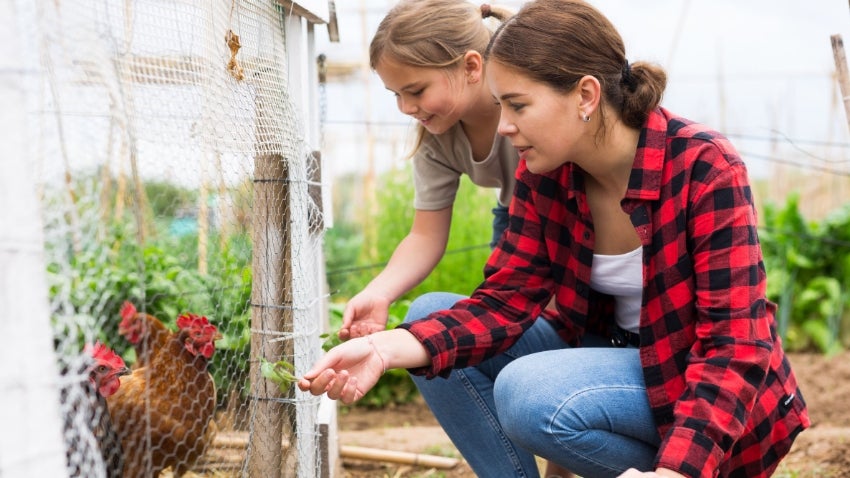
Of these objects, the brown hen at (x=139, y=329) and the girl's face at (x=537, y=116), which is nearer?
the girl's face at (x=537, y=116)

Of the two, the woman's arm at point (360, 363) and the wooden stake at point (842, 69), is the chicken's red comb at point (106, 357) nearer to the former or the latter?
the woman's arm at point (360, 363)

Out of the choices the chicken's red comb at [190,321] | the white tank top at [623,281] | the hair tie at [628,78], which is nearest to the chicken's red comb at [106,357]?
the chicken's red comb at [190,321]

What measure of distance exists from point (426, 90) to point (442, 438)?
5.00 feet

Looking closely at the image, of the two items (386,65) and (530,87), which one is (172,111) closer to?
(530,87)

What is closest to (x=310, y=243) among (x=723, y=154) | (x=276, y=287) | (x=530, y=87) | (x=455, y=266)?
(x=276, y=287)

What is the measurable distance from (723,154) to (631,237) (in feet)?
0.88

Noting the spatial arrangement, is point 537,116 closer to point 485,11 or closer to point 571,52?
point 571,52

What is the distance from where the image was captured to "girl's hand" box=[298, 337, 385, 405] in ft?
4.85

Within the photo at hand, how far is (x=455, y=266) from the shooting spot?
13.0 ft

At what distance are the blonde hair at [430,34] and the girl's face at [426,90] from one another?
0.6 inches

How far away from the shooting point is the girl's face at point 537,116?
149 centimetres

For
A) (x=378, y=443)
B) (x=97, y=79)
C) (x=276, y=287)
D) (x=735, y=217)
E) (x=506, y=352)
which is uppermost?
(x=97, y=79)

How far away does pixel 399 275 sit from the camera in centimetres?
203

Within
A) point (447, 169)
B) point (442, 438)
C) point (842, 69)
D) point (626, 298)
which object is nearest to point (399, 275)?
point (447, 169)
